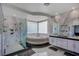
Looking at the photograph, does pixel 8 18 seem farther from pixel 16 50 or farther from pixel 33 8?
pixel 16 50

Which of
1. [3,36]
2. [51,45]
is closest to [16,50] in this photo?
[3,36]

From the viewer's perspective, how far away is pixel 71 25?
6.27ft

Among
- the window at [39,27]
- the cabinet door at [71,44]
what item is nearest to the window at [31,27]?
the window at [39,27]

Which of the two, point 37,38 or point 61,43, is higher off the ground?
Result: point 37,38

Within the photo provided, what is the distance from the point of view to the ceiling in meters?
1.47

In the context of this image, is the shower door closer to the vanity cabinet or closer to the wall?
the wall

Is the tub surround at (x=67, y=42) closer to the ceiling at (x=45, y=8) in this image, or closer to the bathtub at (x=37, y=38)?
the bathtub at (x=37, y=38)

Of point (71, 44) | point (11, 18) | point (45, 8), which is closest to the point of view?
point (11, 18)

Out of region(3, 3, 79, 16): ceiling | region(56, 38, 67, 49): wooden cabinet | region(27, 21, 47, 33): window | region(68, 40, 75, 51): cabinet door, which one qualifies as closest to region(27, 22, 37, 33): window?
region(27, 21, 47, 33): window

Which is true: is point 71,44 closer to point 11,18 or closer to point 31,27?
point 31,27

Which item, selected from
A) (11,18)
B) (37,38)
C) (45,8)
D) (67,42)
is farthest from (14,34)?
(67,42)

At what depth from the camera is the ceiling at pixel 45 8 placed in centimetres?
147

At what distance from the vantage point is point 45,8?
1.56m

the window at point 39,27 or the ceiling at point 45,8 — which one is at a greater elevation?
the ceiling at point 45,8
